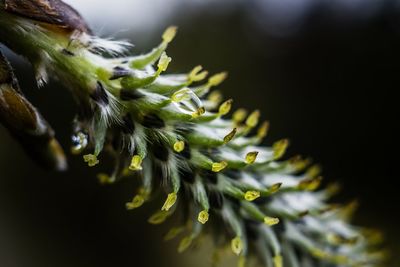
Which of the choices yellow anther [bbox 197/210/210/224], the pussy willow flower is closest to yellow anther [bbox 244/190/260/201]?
the pussy willow flower

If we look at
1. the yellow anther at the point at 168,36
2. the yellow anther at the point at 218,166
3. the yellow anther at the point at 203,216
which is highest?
the yellow anther at the point at 168,36

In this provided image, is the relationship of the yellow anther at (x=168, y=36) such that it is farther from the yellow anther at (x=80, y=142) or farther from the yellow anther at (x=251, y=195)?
the yellow anther at (x=251, y=195)

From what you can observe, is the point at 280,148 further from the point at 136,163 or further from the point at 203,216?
the point at 136,163

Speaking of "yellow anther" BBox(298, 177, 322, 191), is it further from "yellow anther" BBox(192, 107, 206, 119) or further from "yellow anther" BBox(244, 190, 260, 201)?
"yellow anther" BBox(192, 107, 206, 119)

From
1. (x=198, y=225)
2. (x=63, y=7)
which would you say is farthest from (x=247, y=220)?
(x=63, y=7)

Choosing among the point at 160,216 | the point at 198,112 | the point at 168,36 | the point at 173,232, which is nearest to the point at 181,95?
the point at 198,112

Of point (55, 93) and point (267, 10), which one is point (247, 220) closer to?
point (55, 93)

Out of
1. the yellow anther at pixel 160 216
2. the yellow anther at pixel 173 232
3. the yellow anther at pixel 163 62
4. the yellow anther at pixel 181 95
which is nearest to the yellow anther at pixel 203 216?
the yellow anther at pixel 160 216
